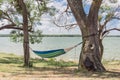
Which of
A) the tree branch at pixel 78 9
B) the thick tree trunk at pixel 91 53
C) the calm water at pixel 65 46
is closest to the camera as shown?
the thick tree trunk at pixel 91 53

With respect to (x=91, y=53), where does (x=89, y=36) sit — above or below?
above

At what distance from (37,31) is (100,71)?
10471mm

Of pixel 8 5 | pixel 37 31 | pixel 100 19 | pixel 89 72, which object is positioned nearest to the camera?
pixel 89 72

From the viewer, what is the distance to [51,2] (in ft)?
64.6

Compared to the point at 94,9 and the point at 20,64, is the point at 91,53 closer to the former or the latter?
the point at 94,9

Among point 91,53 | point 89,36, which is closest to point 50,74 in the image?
point 91,53

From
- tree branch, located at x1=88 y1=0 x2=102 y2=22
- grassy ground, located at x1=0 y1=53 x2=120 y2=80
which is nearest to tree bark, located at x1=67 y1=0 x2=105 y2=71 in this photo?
tree branch, located at x1=88 y1=0 x2=102 y2=22

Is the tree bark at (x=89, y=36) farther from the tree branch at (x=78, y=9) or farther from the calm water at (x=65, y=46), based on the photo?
the calm water at (x=65, y=46)

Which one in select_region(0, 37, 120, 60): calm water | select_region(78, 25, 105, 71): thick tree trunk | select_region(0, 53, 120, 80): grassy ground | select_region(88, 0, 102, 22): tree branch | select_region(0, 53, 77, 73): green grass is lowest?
select_region(0, 37, 120, 60): calm water

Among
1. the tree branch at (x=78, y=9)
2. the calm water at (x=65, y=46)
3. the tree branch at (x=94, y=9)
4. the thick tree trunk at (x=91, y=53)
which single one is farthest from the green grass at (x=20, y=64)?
the calm water at (x=65, y=46)

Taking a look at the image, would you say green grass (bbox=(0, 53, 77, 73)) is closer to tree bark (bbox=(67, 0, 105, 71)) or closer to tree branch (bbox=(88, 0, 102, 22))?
tree bark (bbox=(67, 0, 105, 71))

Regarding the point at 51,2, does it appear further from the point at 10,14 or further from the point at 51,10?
the point at 10,14

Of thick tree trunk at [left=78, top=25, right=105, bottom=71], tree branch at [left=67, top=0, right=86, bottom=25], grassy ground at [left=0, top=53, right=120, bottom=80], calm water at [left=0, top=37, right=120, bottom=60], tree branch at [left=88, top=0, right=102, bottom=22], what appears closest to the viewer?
grassy ground at [left=0, top=53, right=120, bottom=80]

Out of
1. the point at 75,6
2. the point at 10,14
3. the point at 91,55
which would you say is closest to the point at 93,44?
the point at 91,55
